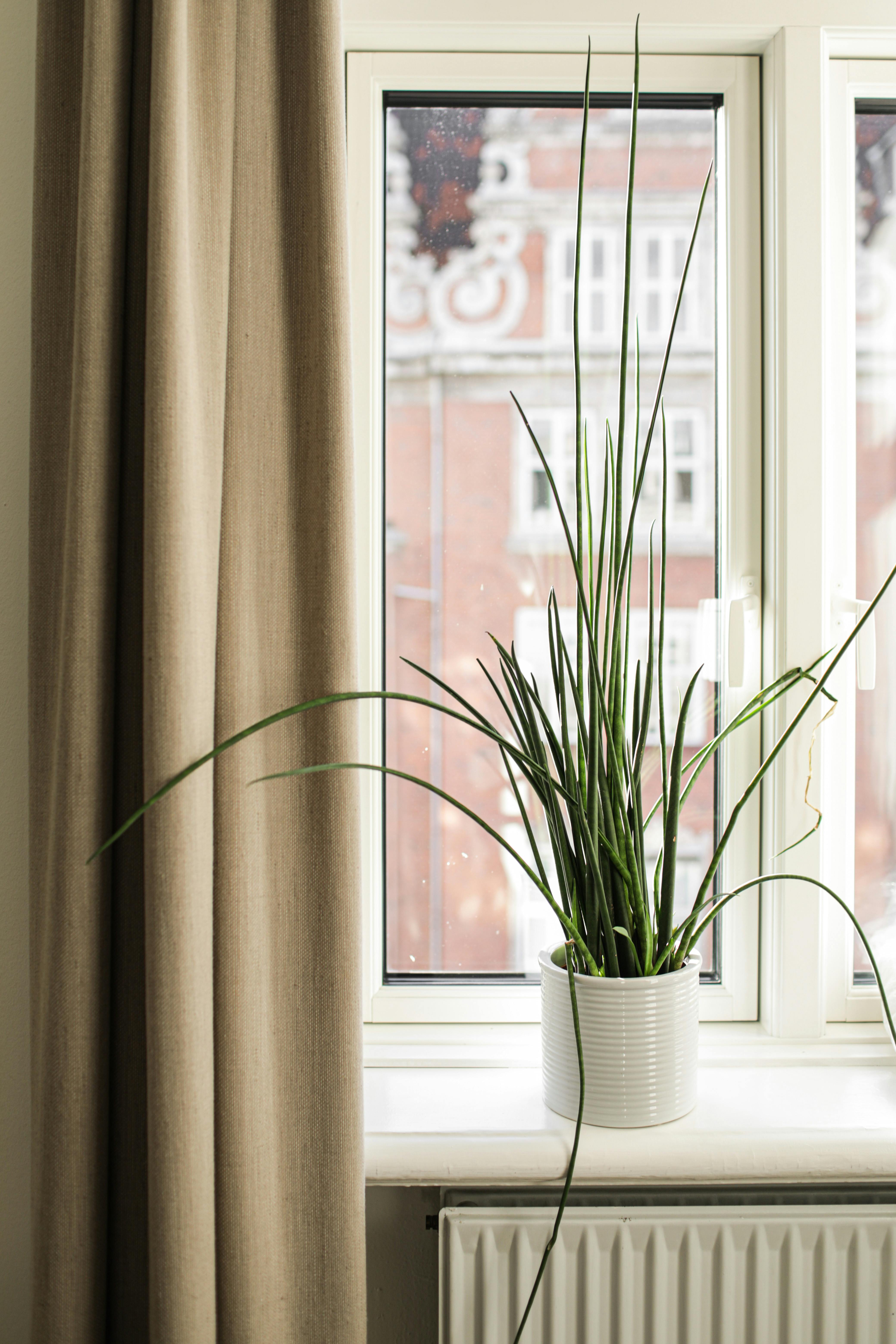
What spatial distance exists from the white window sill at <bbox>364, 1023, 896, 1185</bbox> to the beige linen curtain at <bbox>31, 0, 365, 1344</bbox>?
109mm

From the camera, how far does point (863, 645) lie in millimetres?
1123

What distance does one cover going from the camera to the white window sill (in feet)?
3.00

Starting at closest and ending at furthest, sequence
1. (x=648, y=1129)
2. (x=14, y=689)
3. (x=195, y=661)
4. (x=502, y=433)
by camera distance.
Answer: (x=195, y=661) → (x=648, y=1129) → (x=14, y=689) → (x=502, y=433)

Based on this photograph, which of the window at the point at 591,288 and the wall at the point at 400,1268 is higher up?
the window at the point at 591,288

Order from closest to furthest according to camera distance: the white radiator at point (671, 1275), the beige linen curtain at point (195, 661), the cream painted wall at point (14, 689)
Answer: the beige linen curtain at point (195, 661), the white radiator at point (671, 1275), the cream painted wall at point (14, 689)

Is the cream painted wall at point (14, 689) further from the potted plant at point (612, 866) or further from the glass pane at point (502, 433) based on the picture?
the glass pane at point (502, 433)

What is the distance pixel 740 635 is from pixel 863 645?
0.51 feet

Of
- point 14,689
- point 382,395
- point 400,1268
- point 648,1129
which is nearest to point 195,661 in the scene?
point 14,689

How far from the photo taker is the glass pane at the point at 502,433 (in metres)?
1.17

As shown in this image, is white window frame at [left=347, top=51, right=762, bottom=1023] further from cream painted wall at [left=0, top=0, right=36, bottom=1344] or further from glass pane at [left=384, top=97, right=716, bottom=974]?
cream painted wall at [left=0, top=0, right=36, bottom=1344]

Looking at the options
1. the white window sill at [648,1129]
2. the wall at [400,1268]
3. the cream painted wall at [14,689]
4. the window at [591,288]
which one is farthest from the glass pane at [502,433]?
the cream painted wall at [14,689]

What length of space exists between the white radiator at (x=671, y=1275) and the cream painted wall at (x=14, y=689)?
1.77ft

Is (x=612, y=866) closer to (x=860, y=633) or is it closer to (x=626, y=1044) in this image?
(x=626, y=1044)

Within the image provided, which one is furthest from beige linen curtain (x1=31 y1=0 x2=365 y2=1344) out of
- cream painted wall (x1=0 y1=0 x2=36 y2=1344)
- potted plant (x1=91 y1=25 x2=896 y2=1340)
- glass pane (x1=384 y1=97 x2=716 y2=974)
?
glass pane (x1=384 y1=97 x2=716 y2=974)
